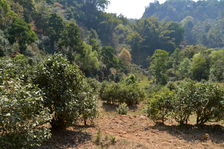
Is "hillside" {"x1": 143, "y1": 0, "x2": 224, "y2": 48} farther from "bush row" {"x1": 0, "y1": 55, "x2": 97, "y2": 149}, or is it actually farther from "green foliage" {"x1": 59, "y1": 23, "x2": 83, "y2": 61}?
"bush row" {"x1": 0, "y1": 55, "x2": 97, "y2": 149}

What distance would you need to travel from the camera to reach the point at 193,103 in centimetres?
688

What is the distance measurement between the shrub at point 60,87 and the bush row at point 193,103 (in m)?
3.33

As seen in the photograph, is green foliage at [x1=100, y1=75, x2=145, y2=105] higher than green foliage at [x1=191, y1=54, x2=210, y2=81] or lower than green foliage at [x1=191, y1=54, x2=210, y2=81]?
lower

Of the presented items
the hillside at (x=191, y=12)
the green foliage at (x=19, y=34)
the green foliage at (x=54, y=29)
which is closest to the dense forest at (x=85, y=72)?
the green foliage at (x=54, y=29)

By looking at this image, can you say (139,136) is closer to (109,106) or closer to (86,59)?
(109,106)

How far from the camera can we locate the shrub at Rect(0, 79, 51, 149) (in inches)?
125

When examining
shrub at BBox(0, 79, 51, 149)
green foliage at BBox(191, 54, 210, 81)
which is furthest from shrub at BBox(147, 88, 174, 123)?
green foliage at BBox(191, 54, 210, 81)

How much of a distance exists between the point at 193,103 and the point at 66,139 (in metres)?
4.35

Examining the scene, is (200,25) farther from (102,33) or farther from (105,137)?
(105,137)

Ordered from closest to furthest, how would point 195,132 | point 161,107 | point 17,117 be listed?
1. point 17,117
2. point 195,132
3. point 161,107

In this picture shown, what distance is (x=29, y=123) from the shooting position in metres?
3.78

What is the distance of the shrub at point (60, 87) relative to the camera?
5129mm

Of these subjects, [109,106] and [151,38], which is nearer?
[109,106]

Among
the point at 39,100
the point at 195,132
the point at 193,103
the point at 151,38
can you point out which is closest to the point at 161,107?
the point at 193,103
